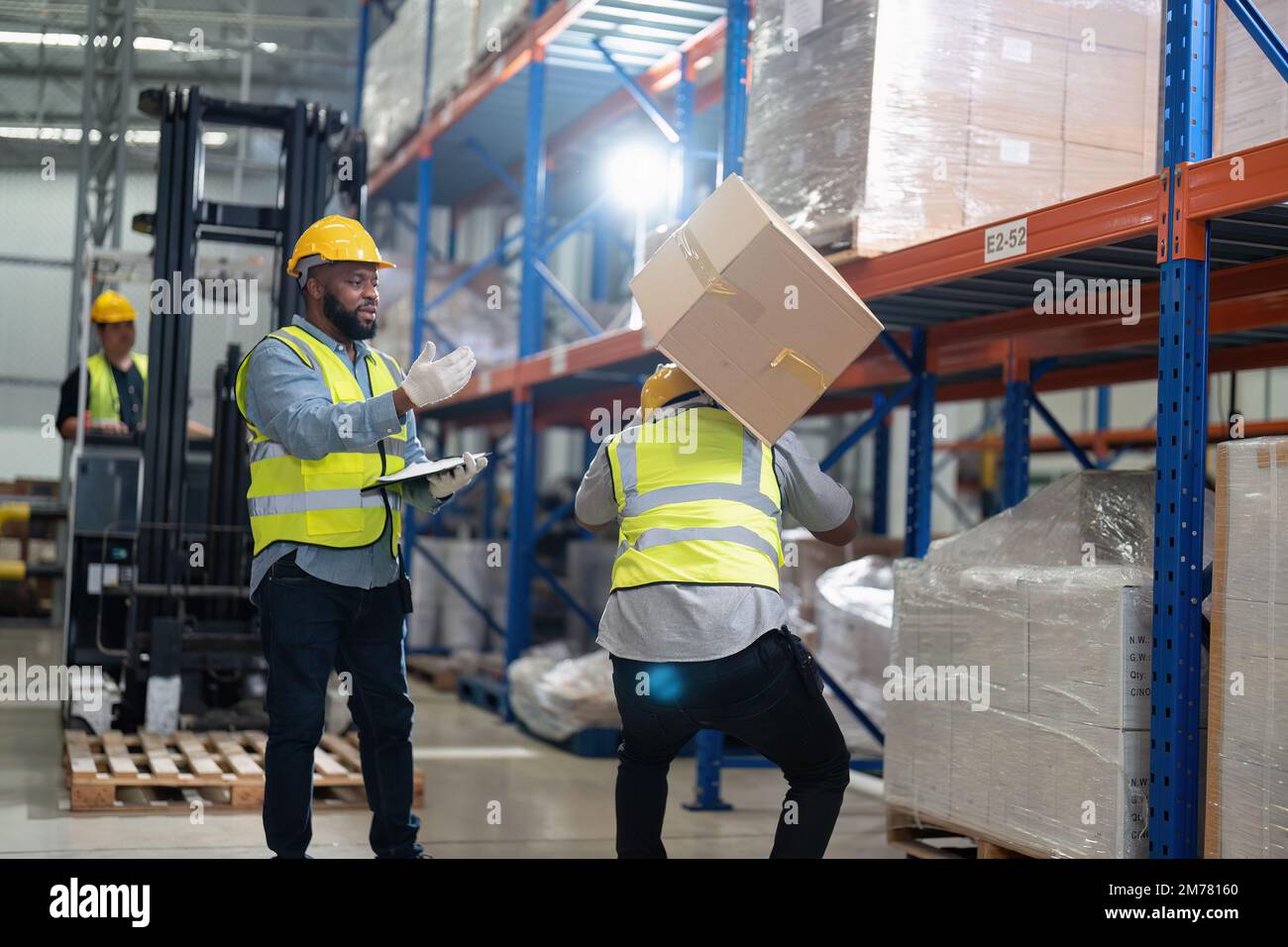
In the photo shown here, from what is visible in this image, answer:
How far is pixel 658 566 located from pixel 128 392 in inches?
193

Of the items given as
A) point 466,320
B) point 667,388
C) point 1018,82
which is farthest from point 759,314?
point 466,320

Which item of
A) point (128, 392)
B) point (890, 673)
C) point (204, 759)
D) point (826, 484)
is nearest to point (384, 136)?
point (128, 392)

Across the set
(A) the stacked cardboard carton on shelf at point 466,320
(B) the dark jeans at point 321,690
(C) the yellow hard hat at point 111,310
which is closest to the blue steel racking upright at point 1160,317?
(B) the dark jeans at point 321,690

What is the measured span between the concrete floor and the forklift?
62 centimetres

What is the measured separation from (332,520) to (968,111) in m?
2.57

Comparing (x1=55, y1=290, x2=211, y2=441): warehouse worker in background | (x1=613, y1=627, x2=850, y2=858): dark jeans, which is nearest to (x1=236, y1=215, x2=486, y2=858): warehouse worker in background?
(x1=613, y1=627, x2=850, y2=858): dark jeans

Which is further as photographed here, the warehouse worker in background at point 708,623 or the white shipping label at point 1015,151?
the white shipping label at point 1015,151

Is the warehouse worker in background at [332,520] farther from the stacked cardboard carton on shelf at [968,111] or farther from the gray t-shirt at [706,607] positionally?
the stacked cardboard carton on shelf at [968,111]

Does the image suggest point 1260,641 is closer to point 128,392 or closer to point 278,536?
point 278,536

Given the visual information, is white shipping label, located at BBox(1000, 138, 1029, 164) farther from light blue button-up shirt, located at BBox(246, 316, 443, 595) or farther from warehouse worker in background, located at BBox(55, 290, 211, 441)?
warehouse worker in background, located at BBox(55, 290, 211, 441)

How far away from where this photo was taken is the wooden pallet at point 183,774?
17.3 feet

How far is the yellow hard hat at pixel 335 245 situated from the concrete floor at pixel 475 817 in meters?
2.06

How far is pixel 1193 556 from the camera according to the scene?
3535 mm
